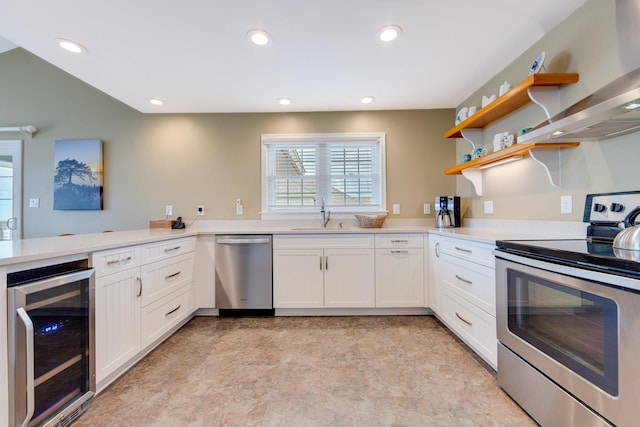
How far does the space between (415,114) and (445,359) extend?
8.48 feet

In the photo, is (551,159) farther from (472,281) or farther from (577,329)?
(577,329)

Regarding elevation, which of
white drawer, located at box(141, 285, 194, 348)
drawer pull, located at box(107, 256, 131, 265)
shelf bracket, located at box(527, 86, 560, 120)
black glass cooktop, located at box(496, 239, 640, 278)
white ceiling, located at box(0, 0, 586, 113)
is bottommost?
white drawer, located at box(141, 285, 194, 348)

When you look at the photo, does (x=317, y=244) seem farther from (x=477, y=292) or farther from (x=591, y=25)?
(x=591, y=25)

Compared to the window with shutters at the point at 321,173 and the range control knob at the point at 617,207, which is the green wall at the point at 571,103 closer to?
the range control knob at the point at 617,207

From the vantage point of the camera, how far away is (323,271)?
260 centimetres

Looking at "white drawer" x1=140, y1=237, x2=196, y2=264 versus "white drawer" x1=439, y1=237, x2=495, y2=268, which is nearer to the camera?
"white drawer" x1=439, y1=237, x2=495, y2=268

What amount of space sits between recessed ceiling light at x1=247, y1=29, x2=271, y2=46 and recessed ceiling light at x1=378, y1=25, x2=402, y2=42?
0.79 m

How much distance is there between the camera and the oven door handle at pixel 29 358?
104cm

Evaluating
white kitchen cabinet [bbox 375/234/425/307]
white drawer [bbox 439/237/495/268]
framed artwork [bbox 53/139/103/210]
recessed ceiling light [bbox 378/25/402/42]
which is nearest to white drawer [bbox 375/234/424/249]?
white kitchen cabinet [bbox 375/234/425/307]

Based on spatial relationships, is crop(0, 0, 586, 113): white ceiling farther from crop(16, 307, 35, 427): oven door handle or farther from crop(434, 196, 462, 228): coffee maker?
crop(16, 307, 35, 427): oven door handle

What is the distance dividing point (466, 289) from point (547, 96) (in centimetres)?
143

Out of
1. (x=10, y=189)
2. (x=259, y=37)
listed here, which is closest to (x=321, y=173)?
(x=259, y=37)

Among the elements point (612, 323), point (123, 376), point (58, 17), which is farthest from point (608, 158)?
point (58, 17)

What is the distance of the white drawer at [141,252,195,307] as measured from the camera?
74.0 inches
